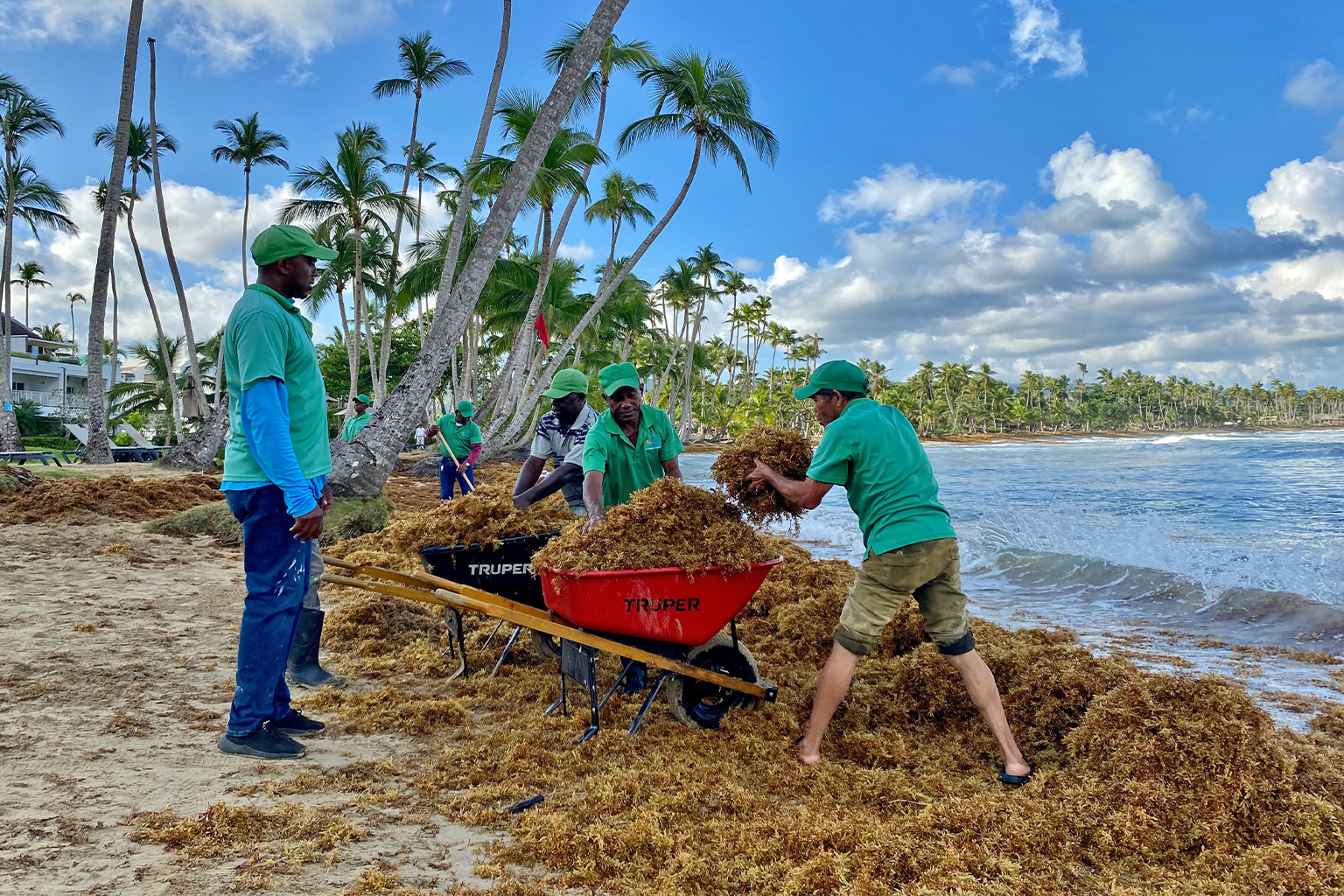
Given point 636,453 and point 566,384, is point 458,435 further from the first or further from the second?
point 636,453

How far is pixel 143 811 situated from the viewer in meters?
2.41

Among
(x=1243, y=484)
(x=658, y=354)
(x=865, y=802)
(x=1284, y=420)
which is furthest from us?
(x=1284, y=420)

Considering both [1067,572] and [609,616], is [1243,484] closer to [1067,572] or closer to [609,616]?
[1067,572]

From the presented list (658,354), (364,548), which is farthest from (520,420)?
(658,354)

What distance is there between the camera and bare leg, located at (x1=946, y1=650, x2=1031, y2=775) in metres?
2.98

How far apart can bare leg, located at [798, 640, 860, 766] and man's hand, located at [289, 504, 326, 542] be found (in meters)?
2.14

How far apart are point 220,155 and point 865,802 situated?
102 feet

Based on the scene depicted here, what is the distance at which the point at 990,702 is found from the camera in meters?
3.04

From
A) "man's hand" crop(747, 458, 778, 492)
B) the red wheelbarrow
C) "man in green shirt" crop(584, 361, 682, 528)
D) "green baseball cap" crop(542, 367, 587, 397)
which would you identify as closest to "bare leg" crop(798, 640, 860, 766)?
the red wheelbarrow

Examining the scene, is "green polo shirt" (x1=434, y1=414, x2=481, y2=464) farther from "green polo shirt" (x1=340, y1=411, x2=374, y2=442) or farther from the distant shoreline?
the distant shoreline

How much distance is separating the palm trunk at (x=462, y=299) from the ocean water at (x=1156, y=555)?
4.95 metres

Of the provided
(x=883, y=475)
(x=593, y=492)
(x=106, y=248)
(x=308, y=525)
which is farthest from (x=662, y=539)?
(x=106, y=248)

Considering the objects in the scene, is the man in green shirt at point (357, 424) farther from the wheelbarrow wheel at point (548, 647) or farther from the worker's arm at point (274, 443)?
the worker's arm at point (274, 443)

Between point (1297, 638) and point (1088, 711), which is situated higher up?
point (1088, 711)
